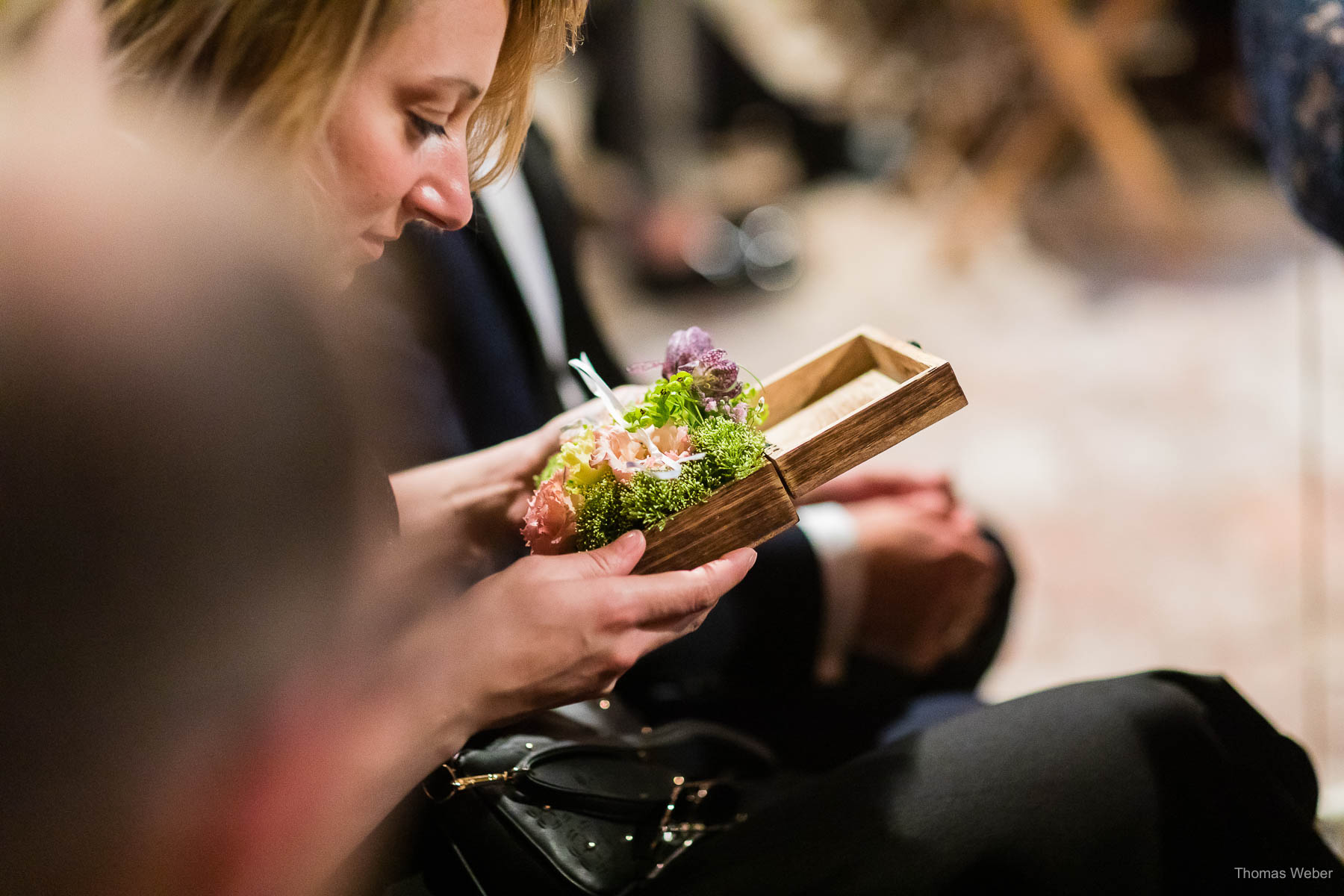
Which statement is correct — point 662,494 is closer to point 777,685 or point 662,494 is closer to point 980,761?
point 980,761

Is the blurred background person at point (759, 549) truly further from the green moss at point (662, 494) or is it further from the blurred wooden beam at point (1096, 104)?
the blurred wooden beam at point (1096, 104)

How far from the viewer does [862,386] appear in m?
0.75

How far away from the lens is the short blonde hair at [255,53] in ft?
1.67

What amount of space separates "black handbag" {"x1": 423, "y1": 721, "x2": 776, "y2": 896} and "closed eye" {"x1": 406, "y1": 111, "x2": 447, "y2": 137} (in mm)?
423

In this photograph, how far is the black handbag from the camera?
0.66m

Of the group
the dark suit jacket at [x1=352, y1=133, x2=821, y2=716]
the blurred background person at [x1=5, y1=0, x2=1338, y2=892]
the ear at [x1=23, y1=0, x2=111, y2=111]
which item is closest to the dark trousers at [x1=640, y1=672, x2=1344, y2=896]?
the blurred background person at [x1=5, y1=0, x2=1338, y2=892]

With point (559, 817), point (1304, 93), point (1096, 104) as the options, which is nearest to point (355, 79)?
point (559, 817)

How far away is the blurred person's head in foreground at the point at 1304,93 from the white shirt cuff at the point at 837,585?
1.88 feet

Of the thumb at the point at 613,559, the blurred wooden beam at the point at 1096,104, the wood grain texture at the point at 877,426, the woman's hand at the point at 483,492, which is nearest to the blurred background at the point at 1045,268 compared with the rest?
the blurred wooden beam at the point at 1096,104

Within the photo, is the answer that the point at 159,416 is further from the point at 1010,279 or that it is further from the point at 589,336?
the point at 1010,279

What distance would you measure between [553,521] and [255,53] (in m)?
0.33

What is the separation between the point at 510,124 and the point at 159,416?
1.22 feet

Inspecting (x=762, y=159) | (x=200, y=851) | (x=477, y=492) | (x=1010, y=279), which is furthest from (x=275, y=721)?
(x=762, y=159)

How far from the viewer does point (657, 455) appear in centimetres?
65
